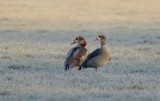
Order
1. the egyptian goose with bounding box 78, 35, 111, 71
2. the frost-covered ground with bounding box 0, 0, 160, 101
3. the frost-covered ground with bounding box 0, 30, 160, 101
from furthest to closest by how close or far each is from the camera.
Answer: the egyptian goose with bounding box 78, 35, 111, 71 → the frost-covered ground with bounding box 0, 0, 160, 101 → the frost-covered ground with bounding box 0, 30, 160, 101

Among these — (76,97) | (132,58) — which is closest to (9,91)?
(76,97)

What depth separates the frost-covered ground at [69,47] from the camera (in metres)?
10.8

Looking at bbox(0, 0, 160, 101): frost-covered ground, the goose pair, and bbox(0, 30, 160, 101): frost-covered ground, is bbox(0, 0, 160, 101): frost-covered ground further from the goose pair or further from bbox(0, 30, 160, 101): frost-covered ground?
the goose pair

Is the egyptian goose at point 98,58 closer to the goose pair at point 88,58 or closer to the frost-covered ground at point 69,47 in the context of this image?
the goose pair at point 88,58

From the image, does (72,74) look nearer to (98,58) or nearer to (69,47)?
(98,58)

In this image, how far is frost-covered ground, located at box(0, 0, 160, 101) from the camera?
10.8 meters

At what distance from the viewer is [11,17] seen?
113 feet

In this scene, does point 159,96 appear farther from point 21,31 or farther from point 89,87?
point 21,31

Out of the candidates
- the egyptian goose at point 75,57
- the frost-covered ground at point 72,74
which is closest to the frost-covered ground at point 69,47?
the frost-covered ground at point 72,74

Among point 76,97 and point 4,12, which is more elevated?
point 4,12

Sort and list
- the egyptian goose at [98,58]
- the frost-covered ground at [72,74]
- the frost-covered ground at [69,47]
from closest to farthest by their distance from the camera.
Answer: the frost-covered ground at [72,74] → the frost-covered ground at [69,47] → the egyptian goose at [98,58]

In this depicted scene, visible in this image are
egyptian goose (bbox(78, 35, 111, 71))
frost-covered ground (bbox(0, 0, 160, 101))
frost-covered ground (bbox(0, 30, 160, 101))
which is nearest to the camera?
frost-covered ground (bbox(0, 30, 160, 101))

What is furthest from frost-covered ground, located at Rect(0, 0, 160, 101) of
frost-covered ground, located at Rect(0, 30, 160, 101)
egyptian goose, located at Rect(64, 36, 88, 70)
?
egyptian goose, located at Rect(64, 36, 88, 70)

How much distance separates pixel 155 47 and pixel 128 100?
10.9m
